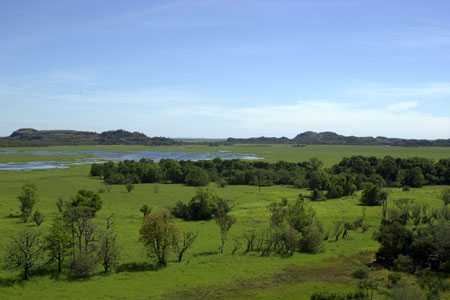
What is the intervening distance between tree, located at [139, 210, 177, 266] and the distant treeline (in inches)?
2606

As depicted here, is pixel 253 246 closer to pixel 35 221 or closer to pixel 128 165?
pixel 35 221

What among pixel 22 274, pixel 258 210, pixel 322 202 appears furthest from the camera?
pixel 322 202

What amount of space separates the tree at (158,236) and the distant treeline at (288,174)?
66199 millimetres

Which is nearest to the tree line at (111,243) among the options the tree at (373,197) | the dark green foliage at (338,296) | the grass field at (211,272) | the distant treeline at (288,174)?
the grass field at (211,272)

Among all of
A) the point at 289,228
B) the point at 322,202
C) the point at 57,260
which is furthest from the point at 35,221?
the point at 322,202

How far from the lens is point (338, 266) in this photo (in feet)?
163

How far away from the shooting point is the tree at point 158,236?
48.1 m

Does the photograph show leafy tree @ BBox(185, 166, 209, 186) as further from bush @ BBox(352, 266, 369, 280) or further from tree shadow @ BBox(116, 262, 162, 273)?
bush @ BBox(352, 266, 369, 280)

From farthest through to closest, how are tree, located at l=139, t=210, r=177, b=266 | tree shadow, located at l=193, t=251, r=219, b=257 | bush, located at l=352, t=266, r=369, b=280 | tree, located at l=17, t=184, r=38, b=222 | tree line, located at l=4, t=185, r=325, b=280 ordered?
tree, located at l=17, t=184, r=38, b=222 < tree shadow, located at l=193, t=251, r=219, b=257 < tree, located at l=139, t=210, r=177, b=266 < bush, located at l=352, t=266, r=369, b=280 < tree line, located at l=4, t=185, r=325, b=280

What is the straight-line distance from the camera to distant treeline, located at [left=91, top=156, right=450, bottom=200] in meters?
120

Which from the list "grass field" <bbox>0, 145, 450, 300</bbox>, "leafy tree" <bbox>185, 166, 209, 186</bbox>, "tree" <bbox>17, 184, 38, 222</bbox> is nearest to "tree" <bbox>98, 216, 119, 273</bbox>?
"grass field" <bbox>0, 145, 450, 300</bbox>

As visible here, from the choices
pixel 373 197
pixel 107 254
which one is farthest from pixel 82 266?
pixel 373 197

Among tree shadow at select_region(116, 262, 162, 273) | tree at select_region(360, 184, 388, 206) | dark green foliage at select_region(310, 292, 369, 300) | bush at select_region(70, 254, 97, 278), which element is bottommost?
dark green foliage at select_region(310, 292, 369, 300)

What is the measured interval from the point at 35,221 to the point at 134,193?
36674mm
